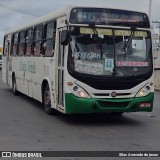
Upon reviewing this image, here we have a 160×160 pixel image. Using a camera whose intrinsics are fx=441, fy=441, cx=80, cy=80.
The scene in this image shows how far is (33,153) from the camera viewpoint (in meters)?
7.84

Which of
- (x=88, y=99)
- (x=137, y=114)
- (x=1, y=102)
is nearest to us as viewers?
(x=88, y=99)

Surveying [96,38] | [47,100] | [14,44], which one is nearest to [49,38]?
[47,100]

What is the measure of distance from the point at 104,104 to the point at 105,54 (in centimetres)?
128

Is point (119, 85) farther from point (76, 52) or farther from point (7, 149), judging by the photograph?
point (7, 149)

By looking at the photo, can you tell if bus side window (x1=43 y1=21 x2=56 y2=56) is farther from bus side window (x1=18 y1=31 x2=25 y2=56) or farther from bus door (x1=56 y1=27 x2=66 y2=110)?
bus side window (x1=18 y1=31 x2=25 y2=56)

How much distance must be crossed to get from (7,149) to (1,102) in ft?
29.0

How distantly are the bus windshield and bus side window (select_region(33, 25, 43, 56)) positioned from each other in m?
3.50

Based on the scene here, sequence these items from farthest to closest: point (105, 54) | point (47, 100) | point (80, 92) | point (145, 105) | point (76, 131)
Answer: point (47, 100) < point (145, 105) < point (105, 54) < point (80, 92) < point (76, 131)

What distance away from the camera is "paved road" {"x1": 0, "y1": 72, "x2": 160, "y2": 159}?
8625mm

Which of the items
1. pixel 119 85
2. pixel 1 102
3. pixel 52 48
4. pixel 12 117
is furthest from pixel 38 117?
pixel 1 102

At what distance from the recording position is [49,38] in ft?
43.5

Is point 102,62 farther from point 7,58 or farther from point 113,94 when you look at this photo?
point 7,58

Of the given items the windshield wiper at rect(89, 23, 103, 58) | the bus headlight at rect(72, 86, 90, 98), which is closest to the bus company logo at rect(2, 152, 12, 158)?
the bus headlight at rect(72, 86, 90, 98)

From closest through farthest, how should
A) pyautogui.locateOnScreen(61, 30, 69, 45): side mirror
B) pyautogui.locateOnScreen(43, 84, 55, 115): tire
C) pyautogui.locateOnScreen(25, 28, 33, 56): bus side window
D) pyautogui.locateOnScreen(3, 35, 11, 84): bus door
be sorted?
1. pyautogui.locateOnScreen(61, 30, 69, 45): side mirror
2. pyautogui.locateOnScreen(43, 84, 55, 115): tire
3. pyautogui.locateOnScreen(25, 28, 33, 56): bus side window
4. pyautogui.locateOnScreen(3, 35, 11, 84): bus door
